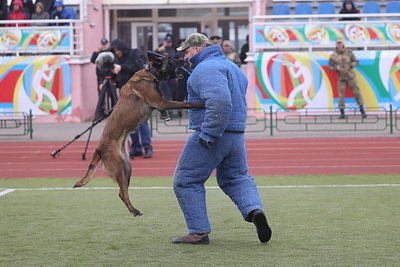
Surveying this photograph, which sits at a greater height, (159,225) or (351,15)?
(351,15)

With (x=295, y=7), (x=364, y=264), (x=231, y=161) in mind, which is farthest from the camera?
(x=295, y=7)

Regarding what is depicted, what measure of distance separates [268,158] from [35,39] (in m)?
10.3

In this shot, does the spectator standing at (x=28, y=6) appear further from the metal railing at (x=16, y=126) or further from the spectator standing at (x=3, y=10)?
the metal railing at (x=16, y=126)

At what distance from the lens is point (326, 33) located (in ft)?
80.5

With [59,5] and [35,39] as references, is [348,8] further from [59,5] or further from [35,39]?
[35,39]

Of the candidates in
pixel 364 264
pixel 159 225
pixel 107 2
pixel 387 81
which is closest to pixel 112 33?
pixel 107 2

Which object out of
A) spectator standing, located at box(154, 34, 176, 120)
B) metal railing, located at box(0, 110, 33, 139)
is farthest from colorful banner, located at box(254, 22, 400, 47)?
metal railing, located at box(0, 110, 33, 139)

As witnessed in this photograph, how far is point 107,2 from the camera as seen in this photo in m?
27.6

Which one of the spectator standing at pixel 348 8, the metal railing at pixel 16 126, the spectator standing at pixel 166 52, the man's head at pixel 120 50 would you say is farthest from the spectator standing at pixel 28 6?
the man's head at pixel 120 50

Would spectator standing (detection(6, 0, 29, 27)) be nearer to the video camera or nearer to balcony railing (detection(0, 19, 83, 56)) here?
balcony railing (detection(0, 19, 83, 56))

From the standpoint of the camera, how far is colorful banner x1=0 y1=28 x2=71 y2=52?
24.7m

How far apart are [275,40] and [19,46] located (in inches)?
274

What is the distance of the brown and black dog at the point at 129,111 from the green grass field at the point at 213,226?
0.69m

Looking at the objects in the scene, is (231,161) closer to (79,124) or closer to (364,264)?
(364,264)
